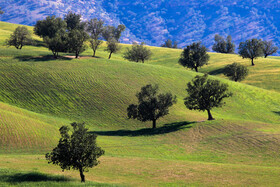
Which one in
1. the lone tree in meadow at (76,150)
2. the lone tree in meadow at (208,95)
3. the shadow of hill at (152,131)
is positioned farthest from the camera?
the lone tree in meadow at (208,95)

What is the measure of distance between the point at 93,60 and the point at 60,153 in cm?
7992

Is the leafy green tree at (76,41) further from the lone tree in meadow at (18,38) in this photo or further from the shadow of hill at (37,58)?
the lone tree in meadow at (18,38)

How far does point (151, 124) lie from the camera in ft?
242

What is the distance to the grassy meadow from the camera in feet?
121

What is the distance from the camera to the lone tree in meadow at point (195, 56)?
429ft

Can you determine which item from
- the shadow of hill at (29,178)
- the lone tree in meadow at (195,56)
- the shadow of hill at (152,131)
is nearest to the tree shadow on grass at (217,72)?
the lone tree in meadow at (195,56)

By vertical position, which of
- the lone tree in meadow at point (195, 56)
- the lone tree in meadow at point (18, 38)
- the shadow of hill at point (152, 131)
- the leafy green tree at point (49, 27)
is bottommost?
the shadow of hill at point (152, 131)

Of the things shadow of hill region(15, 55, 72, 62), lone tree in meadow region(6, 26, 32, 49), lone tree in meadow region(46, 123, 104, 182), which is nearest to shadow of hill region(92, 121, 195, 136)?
lone tree in meadow region(46, 123, 104, 182)

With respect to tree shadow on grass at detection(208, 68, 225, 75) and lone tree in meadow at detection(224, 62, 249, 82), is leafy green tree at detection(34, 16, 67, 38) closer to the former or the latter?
tree shadow on grass at detection(208, 68, 225, 75)

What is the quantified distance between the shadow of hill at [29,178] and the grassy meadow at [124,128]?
95 mm

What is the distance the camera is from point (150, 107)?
69.8 m

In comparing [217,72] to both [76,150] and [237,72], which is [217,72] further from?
[76,150]

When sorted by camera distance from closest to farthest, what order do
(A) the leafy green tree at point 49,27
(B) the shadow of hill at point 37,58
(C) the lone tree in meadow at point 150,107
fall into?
(C) the lone tree in meadow at point 150,107 → (B) the shadow of hill at point 37,58 → (A) the leafy green tree at point 49,27

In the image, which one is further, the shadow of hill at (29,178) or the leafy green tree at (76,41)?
the leafy green tree at (76,41)
